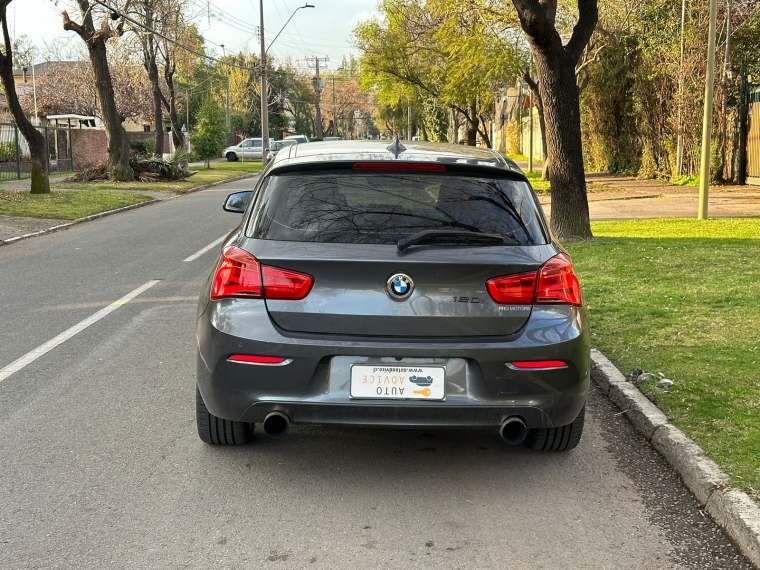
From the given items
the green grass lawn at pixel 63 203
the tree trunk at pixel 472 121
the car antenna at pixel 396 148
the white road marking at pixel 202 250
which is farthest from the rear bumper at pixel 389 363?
the tree trunk at pixel 472 121

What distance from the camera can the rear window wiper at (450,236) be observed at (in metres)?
3.98

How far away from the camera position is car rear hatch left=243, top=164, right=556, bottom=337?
3.91 meters

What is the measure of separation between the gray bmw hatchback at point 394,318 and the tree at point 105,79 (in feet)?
84.4

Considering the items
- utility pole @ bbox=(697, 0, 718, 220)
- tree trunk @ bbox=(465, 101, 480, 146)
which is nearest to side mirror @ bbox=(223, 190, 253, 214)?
utility pole @ bbox=(697, 0, 718, 220)

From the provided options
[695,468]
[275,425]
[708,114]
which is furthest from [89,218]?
[695,468]

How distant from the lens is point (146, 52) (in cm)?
3603

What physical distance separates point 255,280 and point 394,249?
65 cm

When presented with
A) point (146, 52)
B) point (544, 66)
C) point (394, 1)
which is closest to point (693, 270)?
point (544, 66)

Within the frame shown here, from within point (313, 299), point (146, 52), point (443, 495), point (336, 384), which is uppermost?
point (146, 52)

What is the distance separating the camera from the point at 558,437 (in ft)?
15.1

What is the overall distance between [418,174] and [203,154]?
39.2 m

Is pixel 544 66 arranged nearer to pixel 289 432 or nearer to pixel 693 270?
pixel 693 270

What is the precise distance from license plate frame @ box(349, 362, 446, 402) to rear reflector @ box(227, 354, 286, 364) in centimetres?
34

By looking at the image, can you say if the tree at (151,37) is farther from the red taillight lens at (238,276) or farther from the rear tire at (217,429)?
the red taillight lens at (238,276)
